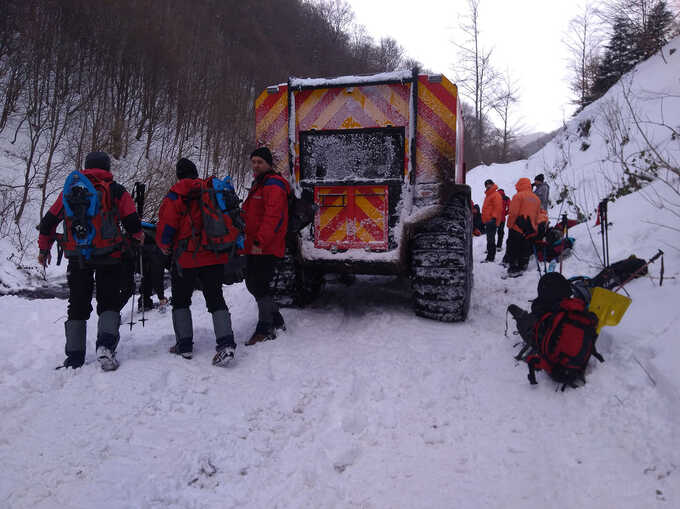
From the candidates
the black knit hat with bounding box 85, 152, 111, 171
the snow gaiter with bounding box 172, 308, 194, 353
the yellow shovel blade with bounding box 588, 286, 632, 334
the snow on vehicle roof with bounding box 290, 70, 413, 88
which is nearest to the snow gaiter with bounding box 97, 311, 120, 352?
the snow gaiter with bounding box 172, 308, 194, 353

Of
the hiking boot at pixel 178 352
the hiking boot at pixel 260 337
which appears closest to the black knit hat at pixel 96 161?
the hiking boot at pixel 178 352

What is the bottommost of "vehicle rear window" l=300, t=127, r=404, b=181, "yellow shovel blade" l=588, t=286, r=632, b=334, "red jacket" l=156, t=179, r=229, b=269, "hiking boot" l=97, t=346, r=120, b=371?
"hiking boot" l=97, t=346, r=120, b=371

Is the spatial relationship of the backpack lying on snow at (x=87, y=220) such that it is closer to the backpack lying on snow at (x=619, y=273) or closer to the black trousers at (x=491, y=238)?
the backpack lying on snow at (x=619, y=273)

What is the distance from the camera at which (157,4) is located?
1864 centimetres

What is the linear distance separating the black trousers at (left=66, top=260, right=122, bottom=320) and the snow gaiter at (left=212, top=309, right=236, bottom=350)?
2.59ft

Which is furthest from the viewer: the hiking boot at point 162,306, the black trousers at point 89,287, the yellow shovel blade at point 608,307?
the hiking boot at point 162,306

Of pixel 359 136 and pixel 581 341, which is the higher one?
pixel 359 136

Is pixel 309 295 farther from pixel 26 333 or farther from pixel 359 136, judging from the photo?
pixel 26 333

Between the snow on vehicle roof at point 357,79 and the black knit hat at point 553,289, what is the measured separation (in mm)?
2293

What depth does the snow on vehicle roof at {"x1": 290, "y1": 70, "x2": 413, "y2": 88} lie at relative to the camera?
4.25m

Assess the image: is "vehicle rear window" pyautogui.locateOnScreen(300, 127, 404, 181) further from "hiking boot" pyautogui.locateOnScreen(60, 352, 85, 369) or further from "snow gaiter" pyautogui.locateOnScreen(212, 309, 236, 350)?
"hiking boot" pyautogui.locateOnScreen(60, 352, 85, 369)

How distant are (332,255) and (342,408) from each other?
5.99ft

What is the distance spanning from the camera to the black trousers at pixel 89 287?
11.1 feet

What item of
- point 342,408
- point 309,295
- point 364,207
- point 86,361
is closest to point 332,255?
point 364,207
